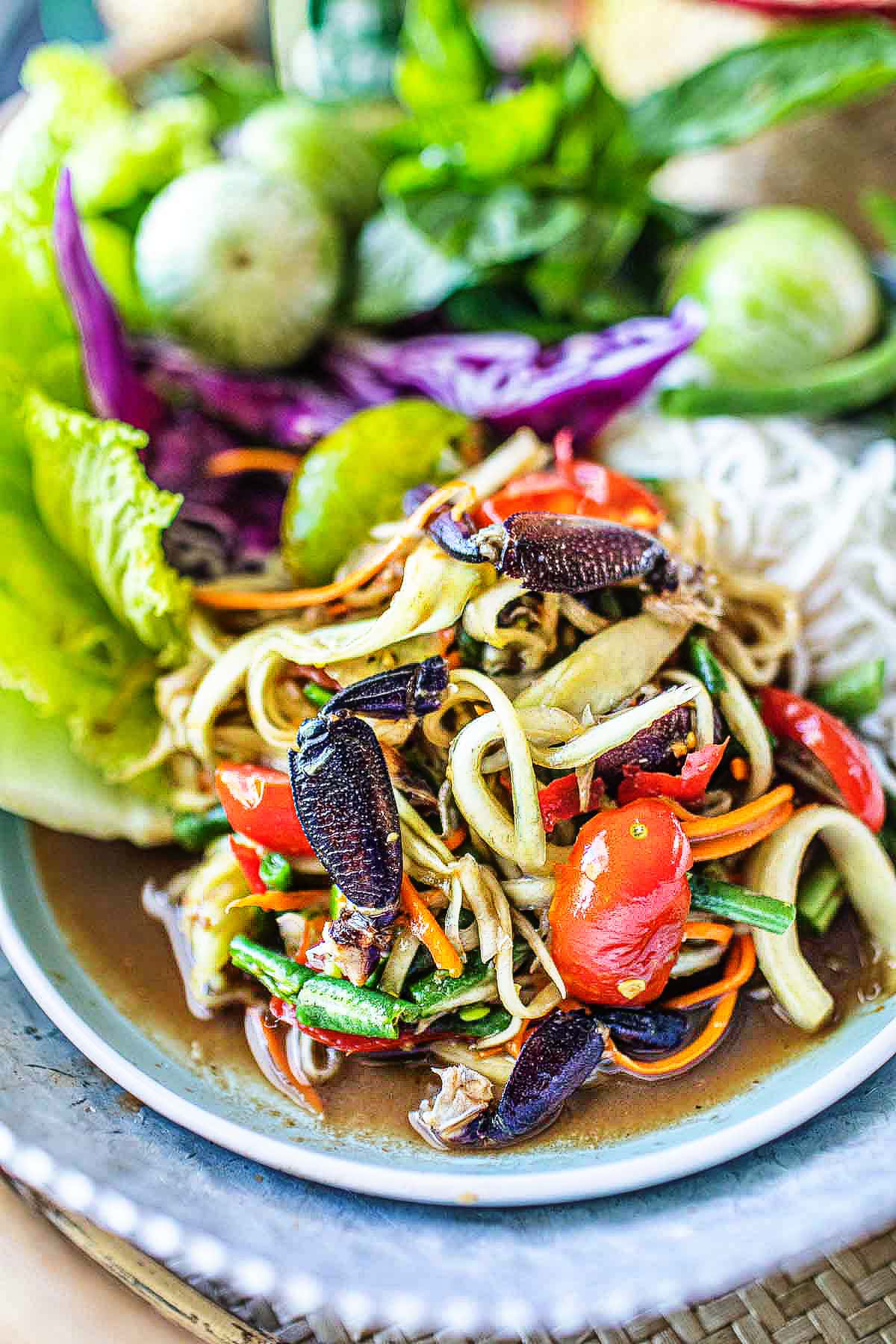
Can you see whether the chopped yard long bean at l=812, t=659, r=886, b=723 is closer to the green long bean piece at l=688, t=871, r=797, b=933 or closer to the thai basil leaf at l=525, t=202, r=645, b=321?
the green long bean piece at l=688, t=871, r=797, b=933

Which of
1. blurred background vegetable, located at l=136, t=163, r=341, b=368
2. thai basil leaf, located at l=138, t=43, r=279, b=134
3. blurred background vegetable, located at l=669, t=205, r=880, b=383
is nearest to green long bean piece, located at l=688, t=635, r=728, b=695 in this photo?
blurred background vegetable, located at l=669, t=205, r=880, b=383

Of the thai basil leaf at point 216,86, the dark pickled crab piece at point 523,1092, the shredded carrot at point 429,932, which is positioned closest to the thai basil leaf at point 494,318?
the thai basil leaf at point 216,86

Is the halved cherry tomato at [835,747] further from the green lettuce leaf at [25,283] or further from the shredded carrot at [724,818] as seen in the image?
the green lettuce leaf at [25,283]

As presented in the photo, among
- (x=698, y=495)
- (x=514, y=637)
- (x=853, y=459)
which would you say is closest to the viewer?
(x=514, y=637)

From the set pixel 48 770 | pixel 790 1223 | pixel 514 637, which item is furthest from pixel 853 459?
pixel 48 770

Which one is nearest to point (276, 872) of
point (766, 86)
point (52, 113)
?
point (52, 113)

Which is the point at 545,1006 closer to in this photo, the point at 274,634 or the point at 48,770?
the point at 274,634

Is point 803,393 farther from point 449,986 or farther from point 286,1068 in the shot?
point 286,1068
